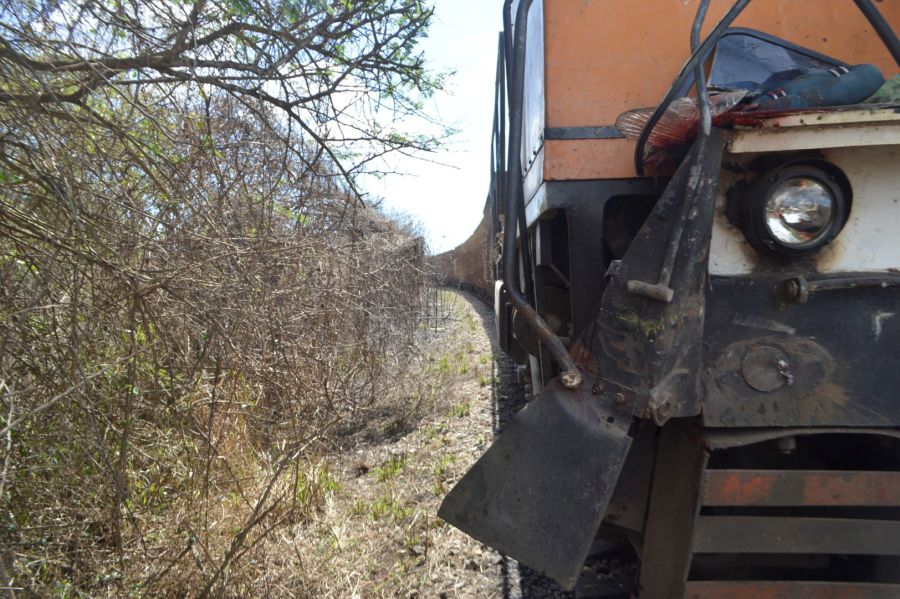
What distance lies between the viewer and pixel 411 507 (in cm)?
402

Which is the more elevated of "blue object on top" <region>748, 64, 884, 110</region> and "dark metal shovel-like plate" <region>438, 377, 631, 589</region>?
"blue object on top" <region>748, 64, 884, 110</region>

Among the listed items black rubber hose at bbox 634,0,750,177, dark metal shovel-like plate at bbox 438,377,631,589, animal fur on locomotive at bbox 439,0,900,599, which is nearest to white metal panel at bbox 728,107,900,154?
animal fur on locomotive at bbox 439,0,900,599

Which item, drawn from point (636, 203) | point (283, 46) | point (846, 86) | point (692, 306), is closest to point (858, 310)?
point (692, 306)

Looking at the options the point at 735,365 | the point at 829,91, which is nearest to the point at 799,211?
the point at 829,91

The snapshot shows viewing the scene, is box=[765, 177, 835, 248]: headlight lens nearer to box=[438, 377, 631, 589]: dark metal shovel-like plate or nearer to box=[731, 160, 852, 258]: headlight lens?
box=[731, 160, 852, 258]: headlight lens

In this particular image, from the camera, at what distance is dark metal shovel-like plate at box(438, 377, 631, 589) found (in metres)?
1.63

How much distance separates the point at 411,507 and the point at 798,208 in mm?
3175

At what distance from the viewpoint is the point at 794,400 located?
1.79 metres

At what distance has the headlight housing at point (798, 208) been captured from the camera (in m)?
1.81

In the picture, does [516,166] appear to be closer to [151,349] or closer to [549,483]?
[549,483]

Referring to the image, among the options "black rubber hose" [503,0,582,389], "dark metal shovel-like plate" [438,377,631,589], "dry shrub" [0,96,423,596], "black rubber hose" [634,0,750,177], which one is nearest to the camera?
"dark metal shovel-like plate" [438,377,631,589]

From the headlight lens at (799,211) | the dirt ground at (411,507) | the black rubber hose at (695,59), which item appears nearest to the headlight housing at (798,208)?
the headlight lens at (799,211)

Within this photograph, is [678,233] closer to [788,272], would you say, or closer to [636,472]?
[788,272]

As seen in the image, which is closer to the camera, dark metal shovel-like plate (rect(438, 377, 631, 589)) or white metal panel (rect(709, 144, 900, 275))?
dark metal shovel-like plate (rect(438, 377, 631, 589))
